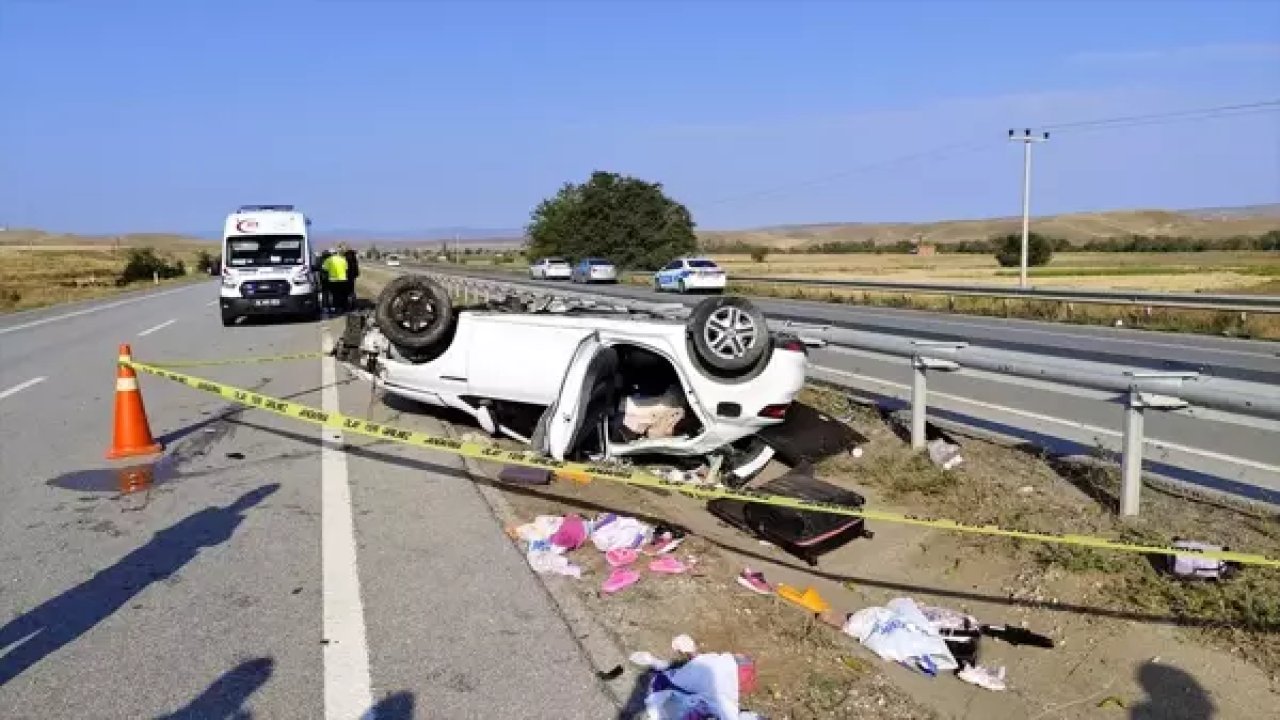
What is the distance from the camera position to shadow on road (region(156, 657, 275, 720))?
3.50m

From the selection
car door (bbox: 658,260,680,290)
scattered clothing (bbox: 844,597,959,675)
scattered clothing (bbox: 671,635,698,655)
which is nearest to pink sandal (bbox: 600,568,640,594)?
scattered clothing (bbox: 671,635,698,655)

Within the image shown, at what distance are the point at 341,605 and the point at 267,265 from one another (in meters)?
18.7

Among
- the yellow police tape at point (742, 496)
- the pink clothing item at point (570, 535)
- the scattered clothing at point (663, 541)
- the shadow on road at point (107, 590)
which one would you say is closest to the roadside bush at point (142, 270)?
the yellow police tape at point (742, 496)

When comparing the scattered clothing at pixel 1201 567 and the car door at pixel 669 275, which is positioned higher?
the scattered clothing at pixel 1201 567

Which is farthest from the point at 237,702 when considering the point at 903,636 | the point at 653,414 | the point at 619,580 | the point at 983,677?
the point at 653,414

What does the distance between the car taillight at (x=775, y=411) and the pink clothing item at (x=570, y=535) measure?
5.95ft

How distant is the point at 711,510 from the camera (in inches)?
251

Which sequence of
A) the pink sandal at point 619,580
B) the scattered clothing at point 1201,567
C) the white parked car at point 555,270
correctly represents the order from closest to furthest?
the scattered clothing at point 1201,567
the pink sandal at point 619,580
the white parked car at point 555,270

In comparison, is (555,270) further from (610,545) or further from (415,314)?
(610,545)

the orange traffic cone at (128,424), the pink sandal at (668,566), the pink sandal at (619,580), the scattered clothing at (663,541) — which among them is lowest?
the scattered clothing at (663,541)

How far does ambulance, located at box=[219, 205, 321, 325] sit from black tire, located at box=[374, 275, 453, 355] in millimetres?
14037

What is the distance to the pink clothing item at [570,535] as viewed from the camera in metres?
5.39

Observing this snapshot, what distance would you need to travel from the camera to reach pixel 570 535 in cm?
A: 545

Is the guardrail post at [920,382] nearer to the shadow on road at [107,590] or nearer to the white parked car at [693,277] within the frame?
the shadow on road at [107,590]
